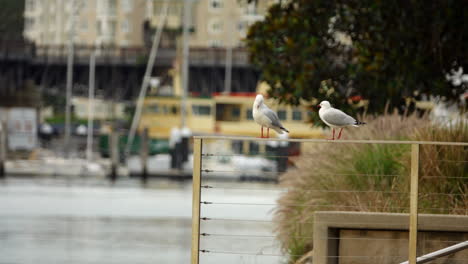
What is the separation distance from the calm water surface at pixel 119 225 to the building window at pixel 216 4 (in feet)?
228

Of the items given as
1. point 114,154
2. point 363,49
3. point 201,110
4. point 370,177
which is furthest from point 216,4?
point 370,177

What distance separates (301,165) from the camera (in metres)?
15.4

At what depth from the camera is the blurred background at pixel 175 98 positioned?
711 inches

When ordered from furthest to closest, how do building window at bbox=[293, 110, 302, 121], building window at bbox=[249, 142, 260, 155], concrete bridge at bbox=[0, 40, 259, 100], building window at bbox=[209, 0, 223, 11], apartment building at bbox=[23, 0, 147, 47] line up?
1. apartment building at bbox=[23, 0, 147, 47]
2. building window at bbox=[209, 0, 223, 11]
3. concrete bridge at bbox=[0, 40, 259, 100]
4. building window at bbox=[249, 142, 260, 155]
5. building window at bbox=[293, 110, 302, 121]

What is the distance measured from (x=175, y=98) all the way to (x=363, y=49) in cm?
6607

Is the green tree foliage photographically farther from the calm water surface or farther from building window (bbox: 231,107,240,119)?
building window (bbox: 231,107,240,119)

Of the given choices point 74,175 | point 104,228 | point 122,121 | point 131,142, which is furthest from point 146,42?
point 104,228

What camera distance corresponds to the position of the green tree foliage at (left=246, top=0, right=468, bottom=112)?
1769cm

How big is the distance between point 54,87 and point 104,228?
71.1 meters

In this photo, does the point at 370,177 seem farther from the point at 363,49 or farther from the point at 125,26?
the point at 125,26

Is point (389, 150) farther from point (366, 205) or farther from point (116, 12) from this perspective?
point (116, 12)

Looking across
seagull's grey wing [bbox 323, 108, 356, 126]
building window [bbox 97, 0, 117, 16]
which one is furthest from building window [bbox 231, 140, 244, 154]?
seagull's grey wing [bbox 323, 108, 356, 126]

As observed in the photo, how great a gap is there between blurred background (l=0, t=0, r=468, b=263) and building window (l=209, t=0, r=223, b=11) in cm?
14

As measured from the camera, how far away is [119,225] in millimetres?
31812
